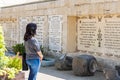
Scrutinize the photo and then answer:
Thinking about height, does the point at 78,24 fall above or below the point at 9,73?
above

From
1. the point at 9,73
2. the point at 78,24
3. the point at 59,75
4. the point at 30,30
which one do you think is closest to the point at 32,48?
the point at 30,30

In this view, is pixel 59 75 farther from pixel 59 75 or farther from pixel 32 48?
pixel 32 48

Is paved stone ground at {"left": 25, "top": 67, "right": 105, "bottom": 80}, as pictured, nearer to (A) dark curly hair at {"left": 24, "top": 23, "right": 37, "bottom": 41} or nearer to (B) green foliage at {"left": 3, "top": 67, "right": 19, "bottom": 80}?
(A) dark curly hair at {"left": 24, "top": 23, "right": 37, "bottom": 41}

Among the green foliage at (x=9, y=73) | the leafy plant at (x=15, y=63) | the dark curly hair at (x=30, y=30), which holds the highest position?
the dark curly hair at (x=30, y=30)

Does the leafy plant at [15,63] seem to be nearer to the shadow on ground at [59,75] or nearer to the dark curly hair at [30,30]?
the dark curly hair at [30,30]

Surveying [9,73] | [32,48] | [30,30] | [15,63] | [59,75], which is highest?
[30,30]

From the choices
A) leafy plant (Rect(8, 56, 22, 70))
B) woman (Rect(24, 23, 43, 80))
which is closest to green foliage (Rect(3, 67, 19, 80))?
leafy plant (Rect(8, 56, 22, 70))

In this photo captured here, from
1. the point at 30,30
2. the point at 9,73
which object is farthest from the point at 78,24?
the point at 9,73

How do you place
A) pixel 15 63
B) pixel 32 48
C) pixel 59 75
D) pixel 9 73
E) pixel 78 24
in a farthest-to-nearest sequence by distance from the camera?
1. pixel 78 24
2. pixel 59 75
3. pixel 32 48
4. pixel 15 63
5. pixel 9 73

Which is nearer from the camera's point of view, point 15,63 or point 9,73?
point 9,73

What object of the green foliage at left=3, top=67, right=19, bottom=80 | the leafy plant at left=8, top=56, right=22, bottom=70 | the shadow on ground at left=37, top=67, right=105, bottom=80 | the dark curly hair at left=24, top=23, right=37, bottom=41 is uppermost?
the dark curly hair at left=24, top=23, right=37, bottom=41

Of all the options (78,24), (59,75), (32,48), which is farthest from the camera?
(78,24)

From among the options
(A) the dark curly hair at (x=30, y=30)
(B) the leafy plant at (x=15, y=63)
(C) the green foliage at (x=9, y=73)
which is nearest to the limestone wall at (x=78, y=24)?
(A) the dark curly hair at (x=30, y=30)

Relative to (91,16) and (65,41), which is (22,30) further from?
(91,16)
